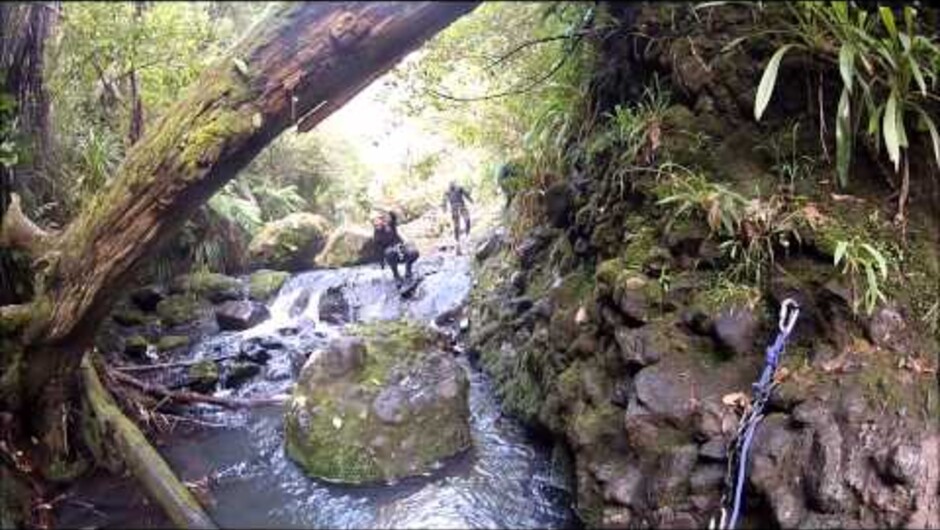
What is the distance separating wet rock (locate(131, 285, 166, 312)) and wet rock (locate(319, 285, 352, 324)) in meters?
2.17

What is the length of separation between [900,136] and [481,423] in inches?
145

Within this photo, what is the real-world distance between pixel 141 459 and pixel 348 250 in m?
8.77

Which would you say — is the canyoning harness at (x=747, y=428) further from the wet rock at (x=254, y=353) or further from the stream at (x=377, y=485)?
Answer: the wet rock at (x=254, y=353)

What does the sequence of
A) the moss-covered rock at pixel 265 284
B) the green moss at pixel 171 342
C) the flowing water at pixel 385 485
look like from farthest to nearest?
the moss-covered rock at pixel 265 284
the green moss at pixel 171 342
the flowing water at pixel 385 485

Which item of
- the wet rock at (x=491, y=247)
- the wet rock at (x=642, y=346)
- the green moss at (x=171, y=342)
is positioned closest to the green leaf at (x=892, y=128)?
the wet rock at (x=642, y=346)

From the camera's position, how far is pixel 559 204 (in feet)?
21.9

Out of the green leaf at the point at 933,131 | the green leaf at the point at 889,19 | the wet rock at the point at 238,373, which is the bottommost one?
the wet rock at the point at 238,373

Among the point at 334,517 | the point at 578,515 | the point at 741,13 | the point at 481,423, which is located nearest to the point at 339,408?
the point at 334,517

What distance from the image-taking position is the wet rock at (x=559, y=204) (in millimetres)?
6441

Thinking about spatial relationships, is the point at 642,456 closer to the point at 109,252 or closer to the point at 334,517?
the point at 334,517

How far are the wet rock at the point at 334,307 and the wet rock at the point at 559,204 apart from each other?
4509 millimetres

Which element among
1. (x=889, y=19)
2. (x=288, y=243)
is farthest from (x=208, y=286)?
(x=889, y=19)

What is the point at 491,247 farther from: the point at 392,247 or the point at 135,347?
the point at 135,347

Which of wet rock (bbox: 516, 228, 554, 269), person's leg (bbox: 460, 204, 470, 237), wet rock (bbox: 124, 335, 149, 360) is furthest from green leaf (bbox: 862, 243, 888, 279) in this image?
person's leg (bbox: 460, 204, 470, 237)
